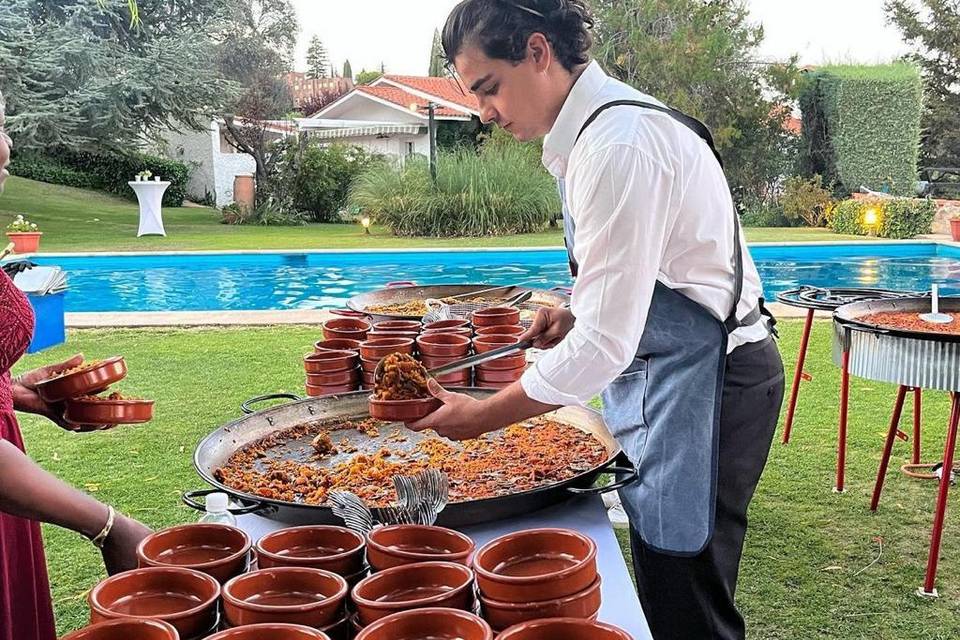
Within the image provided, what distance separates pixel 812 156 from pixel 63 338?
18.2 metres

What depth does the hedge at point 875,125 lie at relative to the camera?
65.1 ft

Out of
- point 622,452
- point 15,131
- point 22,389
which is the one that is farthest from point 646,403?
point 15,131

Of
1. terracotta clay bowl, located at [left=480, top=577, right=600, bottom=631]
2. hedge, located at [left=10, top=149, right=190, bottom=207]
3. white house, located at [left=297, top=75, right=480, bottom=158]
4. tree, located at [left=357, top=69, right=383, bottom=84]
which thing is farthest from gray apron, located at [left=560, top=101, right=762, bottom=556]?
tree, located at [left=357, top=69, right=383, bottom=84]

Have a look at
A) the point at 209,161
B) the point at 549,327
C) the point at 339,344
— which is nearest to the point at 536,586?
the point at 549,327

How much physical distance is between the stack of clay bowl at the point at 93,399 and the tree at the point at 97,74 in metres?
19.2

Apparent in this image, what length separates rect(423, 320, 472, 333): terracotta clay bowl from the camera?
3.09 metres

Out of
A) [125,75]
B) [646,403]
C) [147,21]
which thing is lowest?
[646,403]

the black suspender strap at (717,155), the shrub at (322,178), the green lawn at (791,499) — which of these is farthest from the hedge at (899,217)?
the black suspender strap at (717,155)

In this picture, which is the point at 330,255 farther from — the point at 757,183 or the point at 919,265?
the point at 757,183

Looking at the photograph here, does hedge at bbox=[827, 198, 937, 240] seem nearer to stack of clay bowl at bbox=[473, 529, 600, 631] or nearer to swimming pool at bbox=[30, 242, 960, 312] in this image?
swimming pool at bbox=[30, 242, 960, 312]

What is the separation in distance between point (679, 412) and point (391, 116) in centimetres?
2591

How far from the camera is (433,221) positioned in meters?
17.3

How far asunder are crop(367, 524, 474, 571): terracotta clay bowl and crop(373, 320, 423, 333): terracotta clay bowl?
5.62 feet

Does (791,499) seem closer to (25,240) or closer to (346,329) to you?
(346,329)
